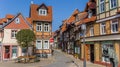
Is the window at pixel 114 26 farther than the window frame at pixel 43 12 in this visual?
No

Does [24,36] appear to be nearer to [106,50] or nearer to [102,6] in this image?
[102,6]

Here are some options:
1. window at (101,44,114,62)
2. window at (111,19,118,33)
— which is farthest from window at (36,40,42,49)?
window at (111,19,118,33)

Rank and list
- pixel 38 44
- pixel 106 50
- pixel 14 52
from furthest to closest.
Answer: pixel 38 44 < pixel 14 52 < pixel 106 50

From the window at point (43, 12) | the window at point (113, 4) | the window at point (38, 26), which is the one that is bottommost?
the window at point (38, 26)

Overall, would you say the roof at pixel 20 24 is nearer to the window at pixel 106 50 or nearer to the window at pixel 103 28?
the window at pixel 103 28

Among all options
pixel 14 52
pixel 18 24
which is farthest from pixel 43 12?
pixel 14 52

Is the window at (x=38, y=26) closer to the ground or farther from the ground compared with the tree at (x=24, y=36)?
farther from the ground

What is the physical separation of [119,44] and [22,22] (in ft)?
70.1

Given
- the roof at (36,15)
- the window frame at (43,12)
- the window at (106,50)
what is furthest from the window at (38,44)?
the window at (106,50)

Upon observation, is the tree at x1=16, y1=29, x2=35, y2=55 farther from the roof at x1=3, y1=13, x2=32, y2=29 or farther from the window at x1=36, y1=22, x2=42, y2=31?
the window at x1=36, y1=22, x2=42, y2=31

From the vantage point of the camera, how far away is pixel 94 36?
29.0 metres

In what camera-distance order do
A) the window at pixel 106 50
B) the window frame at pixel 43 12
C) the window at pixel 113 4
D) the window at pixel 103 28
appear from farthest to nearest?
1. the window frame at pixel 43 12
2. the window at pixel 103 28
3. the window at pixel 113 4
4. the window at pixel 106 50

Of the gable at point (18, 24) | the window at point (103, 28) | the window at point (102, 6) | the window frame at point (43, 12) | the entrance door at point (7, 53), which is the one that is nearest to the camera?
the window at point (103, 28)

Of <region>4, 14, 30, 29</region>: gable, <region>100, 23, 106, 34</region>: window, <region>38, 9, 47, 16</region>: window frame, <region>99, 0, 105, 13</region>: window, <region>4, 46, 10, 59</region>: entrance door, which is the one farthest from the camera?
<region>38, 9, 47, 16</region>: window frame
